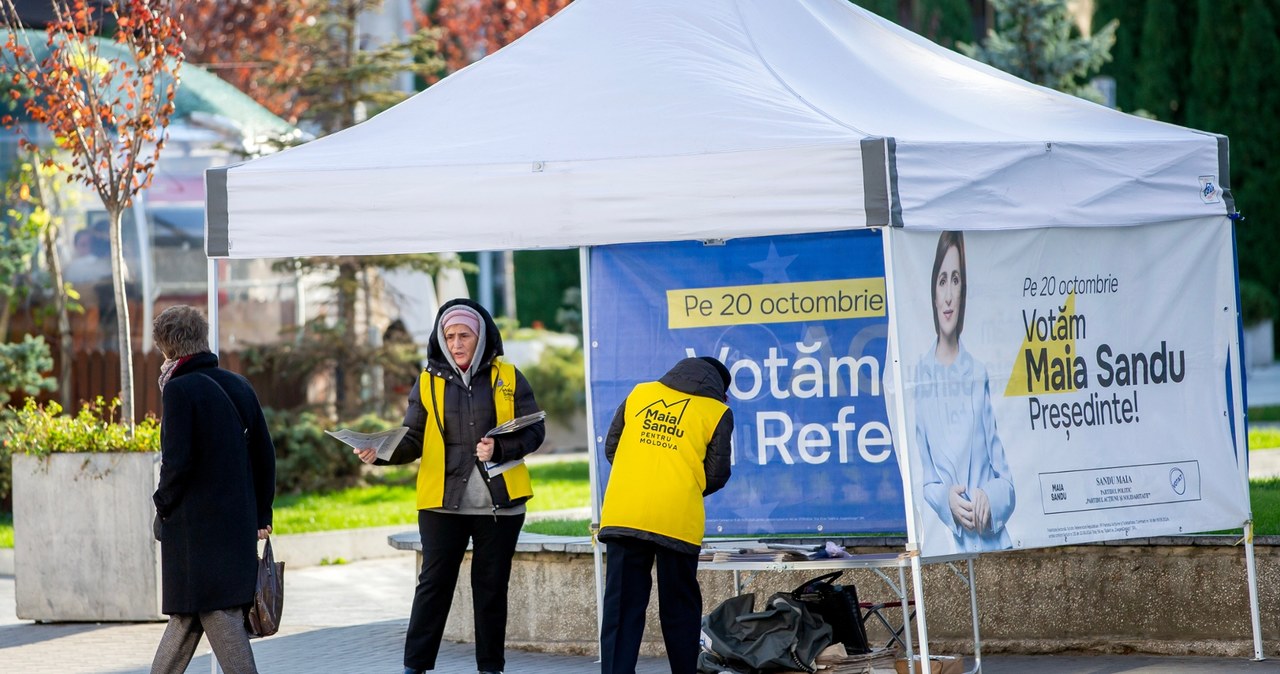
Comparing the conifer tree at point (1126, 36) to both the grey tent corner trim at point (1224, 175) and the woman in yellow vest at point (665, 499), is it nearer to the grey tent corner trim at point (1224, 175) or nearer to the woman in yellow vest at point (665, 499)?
the grey tent corner trim at point (1224, 175)

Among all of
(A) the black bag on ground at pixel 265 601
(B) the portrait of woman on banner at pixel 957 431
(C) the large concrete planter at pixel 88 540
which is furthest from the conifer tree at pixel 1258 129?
(A) the black bag on ground at pixel 265 601

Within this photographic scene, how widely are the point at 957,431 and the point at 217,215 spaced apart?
3.26 meters

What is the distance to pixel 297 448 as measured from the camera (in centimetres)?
1552

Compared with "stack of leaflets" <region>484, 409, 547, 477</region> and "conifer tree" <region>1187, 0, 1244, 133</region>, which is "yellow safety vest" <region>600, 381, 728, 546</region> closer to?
"stack of leaflets" <region>484, 409, 547, 477</region>

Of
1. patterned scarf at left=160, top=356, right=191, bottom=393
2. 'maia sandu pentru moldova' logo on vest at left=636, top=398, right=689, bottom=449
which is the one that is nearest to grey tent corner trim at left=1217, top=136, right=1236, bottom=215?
'maia sandu pentru moldova' logo on vest at left=636, top=398, right=689, bottom=449

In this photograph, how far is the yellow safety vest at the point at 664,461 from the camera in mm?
6453

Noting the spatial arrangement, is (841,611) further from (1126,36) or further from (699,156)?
(1126,36)

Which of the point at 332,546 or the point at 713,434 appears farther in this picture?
the point at 332,546

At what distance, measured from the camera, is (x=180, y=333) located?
6.32 m

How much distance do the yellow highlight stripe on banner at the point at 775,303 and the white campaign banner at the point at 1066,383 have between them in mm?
979

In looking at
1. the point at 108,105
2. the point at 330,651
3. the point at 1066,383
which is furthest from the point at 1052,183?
the point at 108,105

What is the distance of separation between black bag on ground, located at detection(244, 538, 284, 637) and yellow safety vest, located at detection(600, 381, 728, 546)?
4.44 feet

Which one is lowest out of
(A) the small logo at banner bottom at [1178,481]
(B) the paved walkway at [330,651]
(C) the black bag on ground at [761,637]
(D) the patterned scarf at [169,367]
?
(B) the paved walkway at [330,651]

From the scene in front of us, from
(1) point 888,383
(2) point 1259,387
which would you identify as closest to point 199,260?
(1) point 888,383
